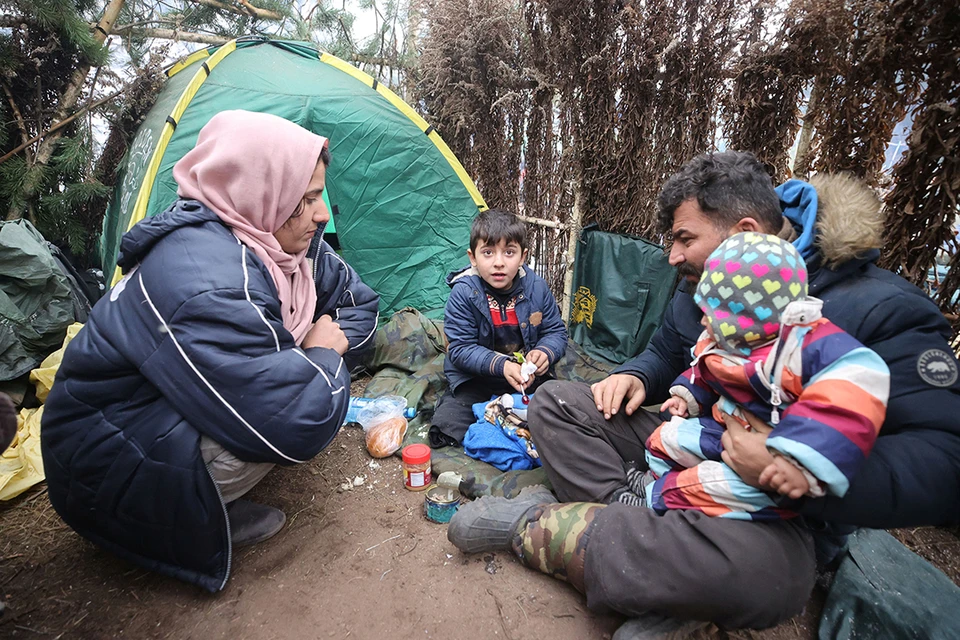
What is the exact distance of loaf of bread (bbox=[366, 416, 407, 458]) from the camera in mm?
2611

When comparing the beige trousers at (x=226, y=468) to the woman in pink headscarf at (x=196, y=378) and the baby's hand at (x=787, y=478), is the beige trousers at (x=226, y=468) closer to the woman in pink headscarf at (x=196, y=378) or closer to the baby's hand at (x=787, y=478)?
the woman in pink headscarf at (x=196, y=378)

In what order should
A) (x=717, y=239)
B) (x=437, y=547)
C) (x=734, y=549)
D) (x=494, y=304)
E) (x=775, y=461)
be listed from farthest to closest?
1. (x=494, y=304)
2. (x=437, y=547)
3. (x=717, y=239)
4. (x=734, y=549)
5. (x=775, y=461)

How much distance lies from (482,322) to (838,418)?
6.13ft

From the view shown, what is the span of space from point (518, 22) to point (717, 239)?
3200mm

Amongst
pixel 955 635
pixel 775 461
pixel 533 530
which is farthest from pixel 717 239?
pixel 955 635

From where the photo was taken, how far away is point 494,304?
2.83 meters

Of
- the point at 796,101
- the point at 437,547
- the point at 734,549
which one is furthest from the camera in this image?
the point at 796,101

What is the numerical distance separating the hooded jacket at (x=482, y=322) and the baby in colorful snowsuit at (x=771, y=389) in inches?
46.2

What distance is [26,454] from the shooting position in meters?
2.38

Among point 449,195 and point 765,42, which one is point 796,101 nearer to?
point 765,42

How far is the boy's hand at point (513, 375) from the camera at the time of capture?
99.0 inches

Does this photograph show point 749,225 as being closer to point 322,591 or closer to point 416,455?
point 416,455

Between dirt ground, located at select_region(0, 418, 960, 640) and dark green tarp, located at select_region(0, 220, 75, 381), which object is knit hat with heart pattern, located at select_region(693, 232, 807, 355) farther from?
dark green tarp, located at select_region(0, 220, 75, 381)

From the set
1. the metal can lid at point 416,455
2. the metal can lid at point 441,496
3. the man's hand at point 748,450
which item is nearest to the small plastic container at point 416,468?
the metal can lid at point 416,455
